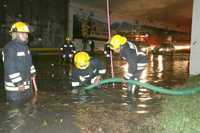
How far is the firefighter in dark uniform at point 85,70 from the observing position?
944 centimetres

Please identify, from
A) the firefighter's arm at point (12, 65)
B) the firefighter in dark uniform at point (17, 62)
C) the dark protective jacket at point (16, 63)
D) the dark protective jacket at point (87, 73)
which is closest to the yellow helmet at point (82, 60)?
the dark protective jacket at point (87, 73)

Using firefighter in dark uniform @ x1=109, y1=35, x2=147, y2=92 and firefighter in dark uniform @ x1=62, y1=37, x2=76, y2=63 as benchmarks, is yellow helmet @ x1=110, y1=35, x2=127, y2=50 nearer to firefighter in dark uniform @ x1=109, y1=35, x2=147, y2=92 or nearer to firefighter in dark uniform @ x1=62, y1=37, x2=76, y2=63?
firefighter in dark uniform @ x1=109, y1=35, x2=147, y2=92

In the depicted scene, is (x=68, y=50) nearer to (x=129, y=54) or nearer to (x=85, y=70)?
(x=85, y=70)

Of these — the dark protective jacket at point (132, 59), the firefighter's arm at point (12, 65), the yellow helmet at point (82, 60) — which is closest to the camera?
the firefighter's arm at point (12, 65)

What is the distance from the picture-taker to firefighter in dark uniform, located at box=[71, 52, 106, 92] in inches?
372

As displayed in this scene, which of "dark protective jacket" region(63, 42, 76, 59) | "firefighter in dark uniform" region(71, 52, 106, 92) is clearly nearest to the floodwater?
"firefighter in dark uniform" region(71, 52, 106, 92)

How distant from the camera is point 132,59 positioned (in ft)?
30.4

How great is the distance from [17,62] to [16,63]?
0.13 ft

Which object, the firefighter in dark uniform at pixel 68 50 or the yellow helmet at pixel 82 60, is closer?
the yellow helmet at pixel 82 60

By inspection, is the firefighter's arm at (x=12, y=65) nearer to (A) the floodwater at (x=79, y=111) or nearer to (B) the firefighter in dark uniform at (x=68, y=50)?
(A) the floodwater at (x=79, y=111)

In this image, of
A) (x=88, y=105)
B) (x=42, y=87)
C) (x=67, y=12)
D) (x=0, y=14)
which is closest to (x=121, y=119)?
(x=88, y=105)

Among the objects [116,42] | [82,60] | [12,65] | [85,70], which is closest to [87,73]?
[85,70]

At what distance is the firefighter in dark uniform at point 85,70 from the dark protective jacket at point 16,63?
4.77 feet

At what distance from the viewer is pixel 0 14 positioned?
1265 inches
